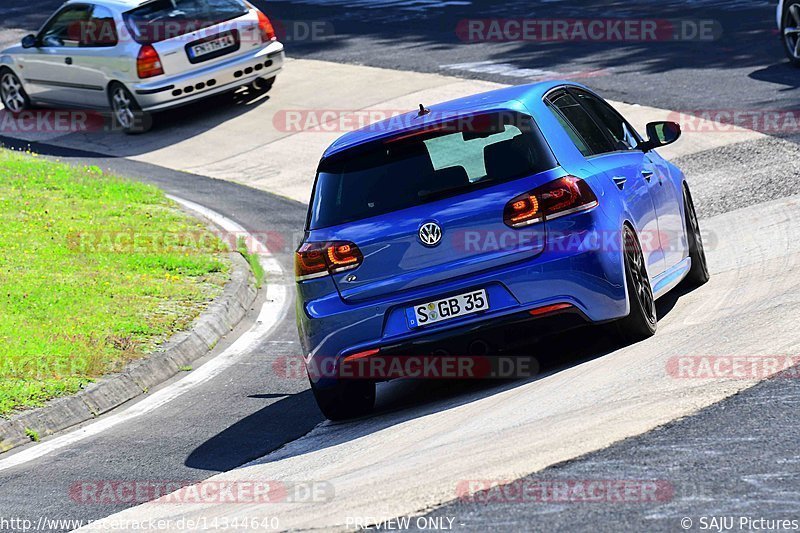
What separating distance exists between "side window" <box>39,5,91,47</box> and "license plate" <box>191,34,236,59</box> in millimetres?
2044

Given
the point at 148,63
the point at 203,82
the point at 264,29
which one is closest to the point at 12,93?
the point at 148,63

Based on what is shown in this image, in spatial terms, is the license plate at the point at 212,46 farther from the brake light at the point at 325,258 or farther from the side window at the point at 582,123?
the brake light at the point at 325,258

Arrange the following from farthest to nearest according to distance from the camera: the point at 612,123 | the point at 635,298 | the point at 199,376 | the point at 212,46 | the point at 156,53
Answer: the point at 212,46
the point at 156,53
the point at 199,376
the point at 612,123
the point at 635,298

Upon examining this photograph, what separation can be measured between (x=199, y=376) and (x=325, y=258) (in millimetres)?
2711

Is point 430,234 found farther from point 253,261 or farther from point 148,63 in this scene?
point 148,63

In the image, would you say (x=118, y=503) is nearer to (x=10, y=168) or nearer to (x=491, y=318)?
(x=491, y=318)

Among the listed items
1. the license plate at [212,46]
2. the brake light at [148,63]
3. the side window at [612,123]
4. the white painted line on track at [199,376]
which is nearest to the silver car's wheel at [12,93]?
the brake light at [148,63]

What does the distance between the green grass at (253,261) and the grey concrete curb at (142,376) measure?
0.28 m

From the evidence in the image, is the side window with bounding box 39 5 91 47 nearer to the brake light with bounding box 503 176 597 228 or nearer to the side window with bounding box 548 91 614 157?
the side window with bounding box 548 91 614 157

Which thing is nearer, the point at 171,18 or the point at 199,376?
the point at 199,376

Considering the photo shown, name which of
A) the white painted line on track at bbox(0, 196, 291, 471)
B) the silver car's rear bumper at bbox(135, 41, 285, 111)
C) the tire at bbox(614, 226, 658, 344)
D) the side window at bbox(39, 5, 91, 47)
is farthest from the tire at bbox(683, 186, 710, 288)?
the side window at bbox(39, 5, 91, 47)

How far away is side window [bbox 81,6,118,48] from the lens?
19828 mm

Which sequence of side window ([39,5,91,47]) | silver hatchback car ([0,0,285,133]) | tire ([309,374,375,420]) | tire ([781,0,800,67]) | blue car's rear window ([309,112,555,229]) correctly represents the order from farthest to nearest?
side window ([39,5,91,47])
silver hatchback car ([0,0,285,133])
tire ([781,0,800,67])
tire ([309,374,375,420])
blue car's rear window ([309,112,555,229])

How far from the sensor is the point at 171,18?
64.2 ft
